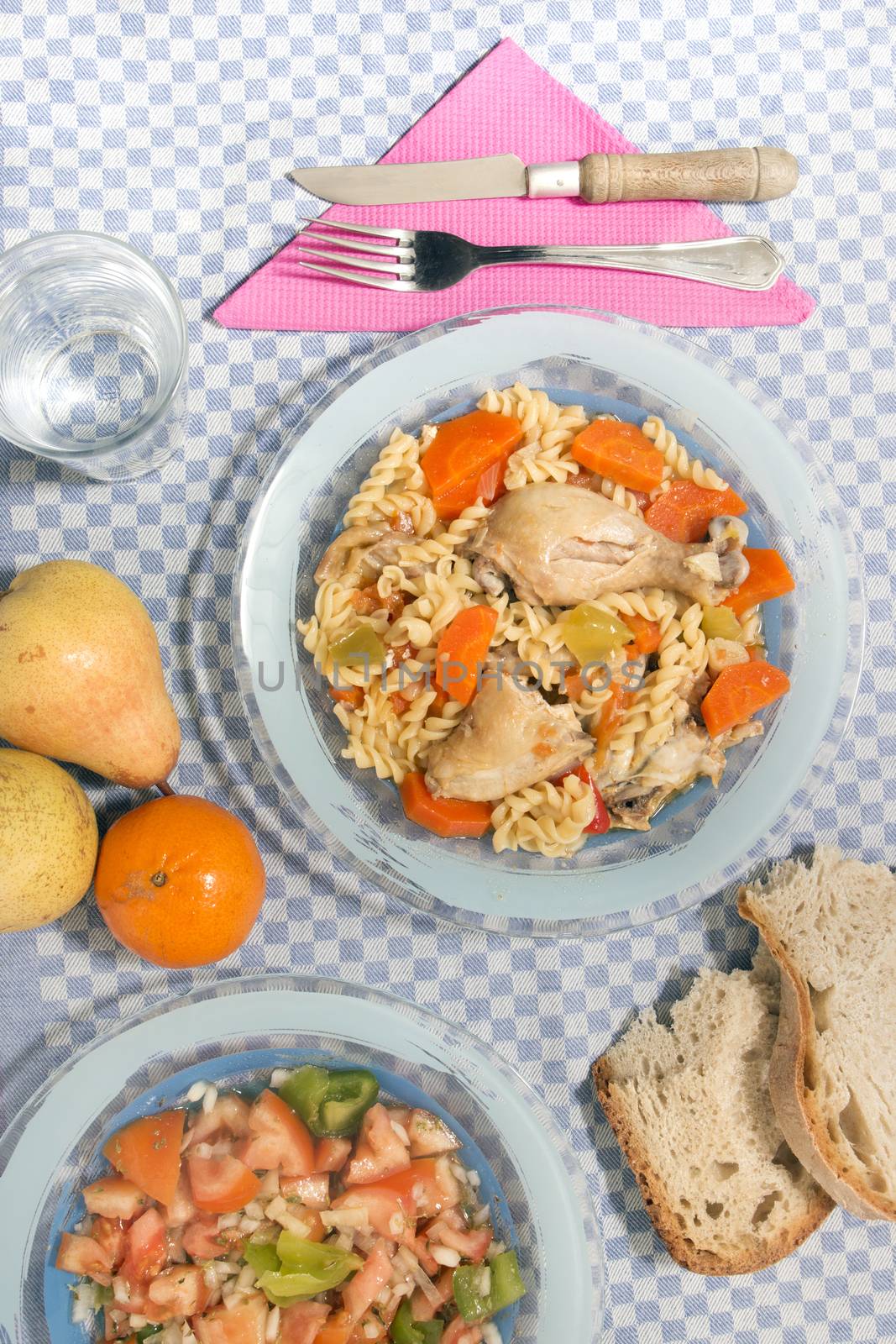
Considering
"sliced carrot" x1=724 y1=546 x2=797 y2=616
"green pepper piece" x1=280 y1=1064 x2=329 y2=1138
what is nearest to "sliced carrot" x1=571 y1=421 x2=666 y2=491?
"sliced carrot" x1=724 y1=546 x2=797 y2=616

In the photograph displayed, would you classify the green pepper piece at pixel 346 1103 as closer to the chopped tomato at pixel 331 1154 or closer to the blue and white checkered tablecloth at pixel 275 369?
the chopped tomato at pixel 331 1154

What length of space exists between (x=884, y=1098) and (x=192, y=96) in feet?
10.9

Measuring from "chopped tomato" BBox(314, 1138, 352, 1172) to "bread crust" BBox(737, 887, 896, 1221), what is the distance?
1.16 m

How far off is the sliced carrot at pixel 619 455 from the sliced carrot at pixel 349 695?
0.83m

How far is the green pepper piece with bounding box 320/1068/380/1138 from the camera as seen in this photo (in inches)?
103

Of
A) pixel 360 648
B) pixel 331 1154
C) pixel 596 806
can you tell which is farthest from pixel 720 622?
pixel 331 1154

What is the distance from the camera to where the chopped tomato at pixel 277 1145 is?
8.43ft

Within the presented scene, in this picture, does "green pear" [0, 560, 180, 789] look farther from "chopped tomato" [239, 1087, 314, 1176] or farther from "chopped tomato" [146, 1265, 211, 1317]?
"chopped tomato" [146, 1265, 211, 1317]

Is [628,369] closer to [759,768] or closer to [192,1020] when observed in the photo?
[759,768]

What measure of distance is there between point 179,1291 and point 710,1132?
1435 millimetres

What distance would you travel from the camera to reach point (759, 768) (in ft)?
8.59

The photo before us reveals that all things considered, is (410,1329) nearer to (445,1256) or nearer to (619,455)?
Result: (445,1256)

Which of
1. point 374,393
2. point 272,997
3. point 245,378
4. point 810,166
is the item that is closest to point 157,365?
point 245,378

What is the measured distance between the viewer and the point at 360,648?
2.48 m
